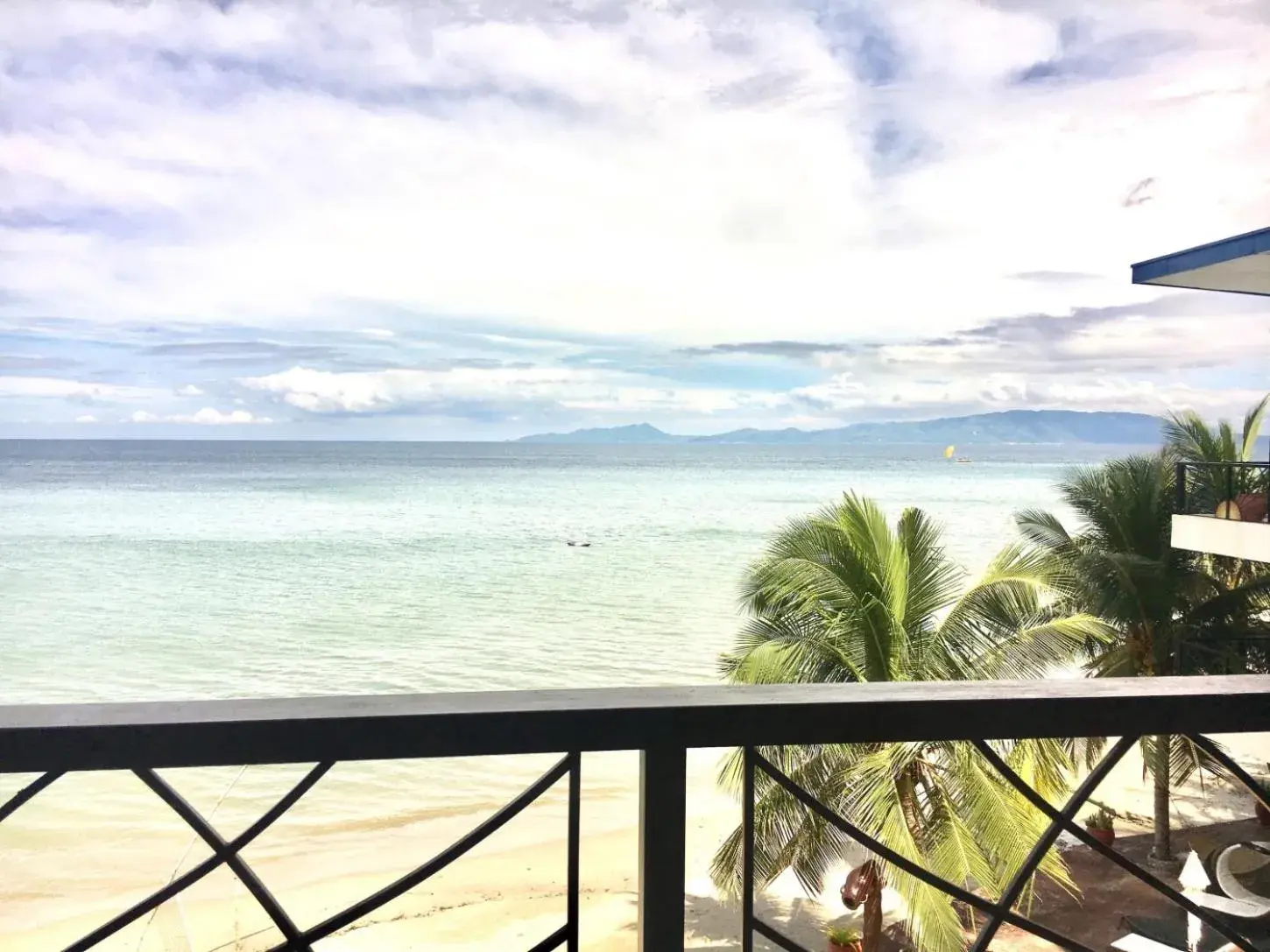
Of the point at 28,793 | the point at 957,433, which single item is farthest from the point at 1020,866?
the point at 957,433

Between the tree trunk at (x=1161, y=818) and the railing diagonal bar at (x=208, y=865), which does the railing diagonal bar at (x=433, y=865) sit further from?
the tree trunk at (x=1161, y=818)

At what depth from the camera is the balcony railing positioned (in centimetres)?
74

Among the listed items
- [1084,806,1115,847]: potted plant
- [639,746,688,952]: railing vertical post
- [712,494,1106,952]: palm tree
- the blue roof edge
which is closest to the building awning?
the blue roof edge

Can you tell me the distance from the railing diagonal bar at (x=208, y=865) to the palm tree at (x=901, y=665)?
583 cm

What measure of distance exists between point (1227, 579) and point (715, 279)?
30640 mm

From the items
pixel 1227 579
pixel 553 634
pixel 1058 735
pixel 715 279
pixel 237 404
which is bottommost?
pixel 553 634

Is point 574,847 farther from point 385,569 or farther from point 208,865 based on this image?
point 385,569

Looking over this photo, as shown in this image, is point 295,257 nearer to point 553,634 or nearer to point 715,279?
point 715,279

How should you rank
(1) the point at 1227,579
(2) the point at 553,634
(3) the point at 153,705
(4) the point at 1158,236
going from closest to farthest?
(3) the point at 153,705, (1) the point at 1227,579, (2) the point at 553,634, (4) the point at 1158,236

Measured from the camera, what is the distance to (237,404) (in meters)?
43.1

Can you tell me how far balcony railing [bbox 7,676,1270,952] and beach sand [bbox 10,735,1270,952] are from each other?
Result: 9.62 metres

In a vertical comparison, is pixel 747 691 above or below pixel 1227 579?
above

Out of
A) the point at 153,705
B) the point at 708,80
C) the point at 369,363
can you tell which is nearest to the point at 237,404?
the point at 369,363

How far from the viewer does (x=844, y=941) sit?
9.38 meters
